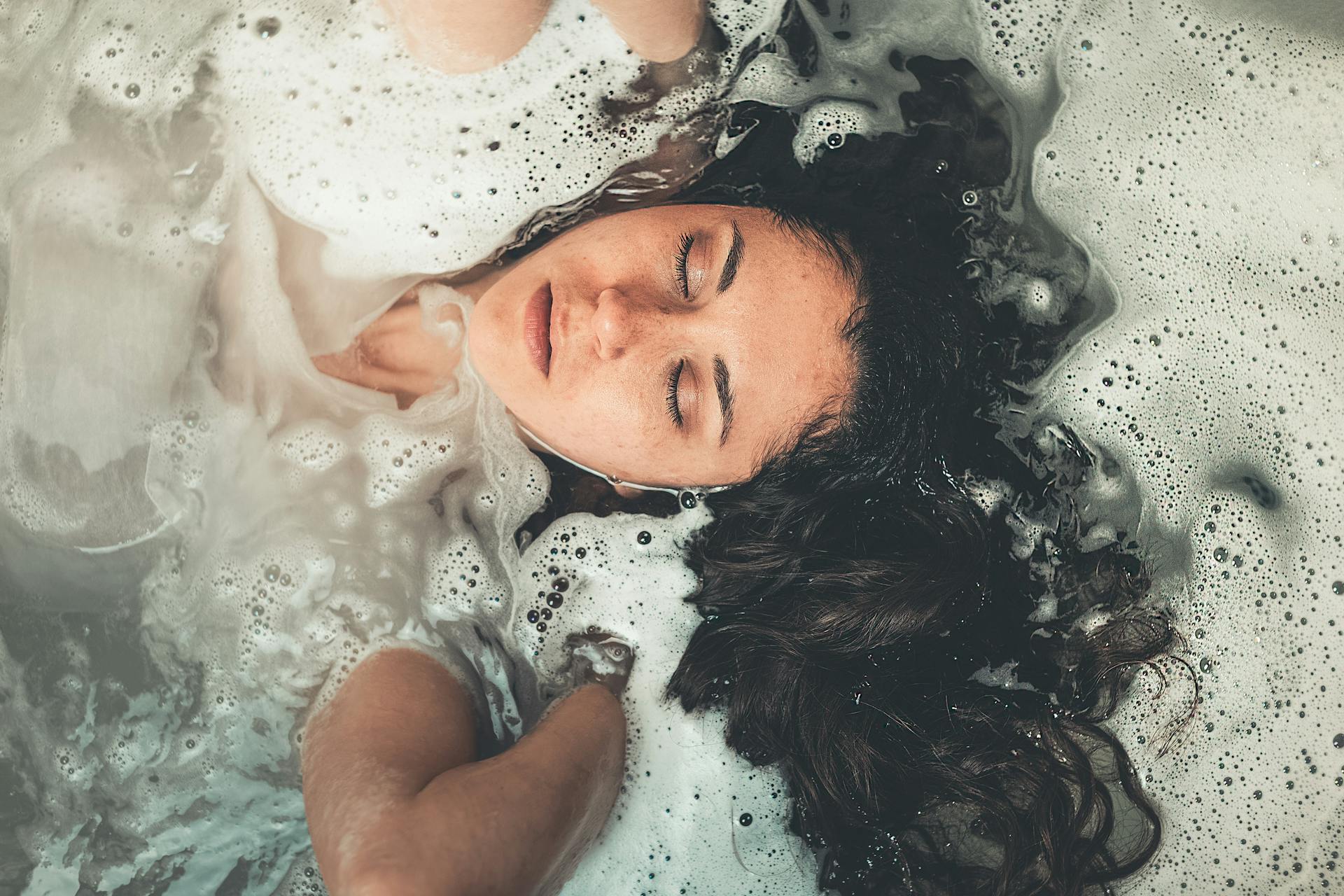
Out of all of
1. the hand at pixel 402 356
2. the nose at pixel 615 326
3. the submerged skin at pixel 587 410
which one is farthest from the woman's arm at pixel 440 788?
the nose at pixel 615 326

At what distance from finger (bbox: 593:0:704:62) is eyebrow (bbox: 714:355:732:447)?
27.5 inches

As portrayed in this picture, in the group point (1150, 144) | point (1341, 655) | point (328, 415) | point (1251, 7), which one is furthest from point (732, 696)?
point (1251, 7)

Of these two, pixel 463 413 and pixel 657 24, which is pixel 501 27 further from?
pixel 463 413

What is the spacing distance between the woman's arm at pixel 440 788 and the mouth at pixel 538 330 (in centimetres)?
52

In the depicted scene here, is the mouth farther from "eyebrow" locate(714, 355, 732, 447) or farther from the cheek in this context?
"eyebrow" locate(714, 355, 732, 447)

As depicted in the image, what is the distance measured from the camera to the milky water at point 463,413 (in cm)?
142

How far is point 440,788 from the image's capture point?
3.38 ft

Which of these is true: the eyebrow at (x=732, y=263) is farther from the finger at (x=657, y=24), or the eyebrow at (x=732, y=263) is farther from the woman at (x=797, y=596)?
the finger at (x=657, y=24)

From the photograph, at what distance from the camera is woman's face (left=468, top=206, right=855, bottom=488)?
107cm

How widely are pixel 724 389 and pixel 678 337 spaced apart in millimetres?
85

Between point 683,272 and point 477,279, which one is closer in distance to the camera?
point 683,272

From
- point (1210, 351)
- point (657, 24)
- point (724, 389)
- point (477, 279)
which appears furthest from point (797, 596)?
point (657, 24)

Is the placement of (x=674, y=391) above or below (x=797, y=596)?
above

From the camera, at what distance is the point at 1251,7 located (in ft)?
5.14
